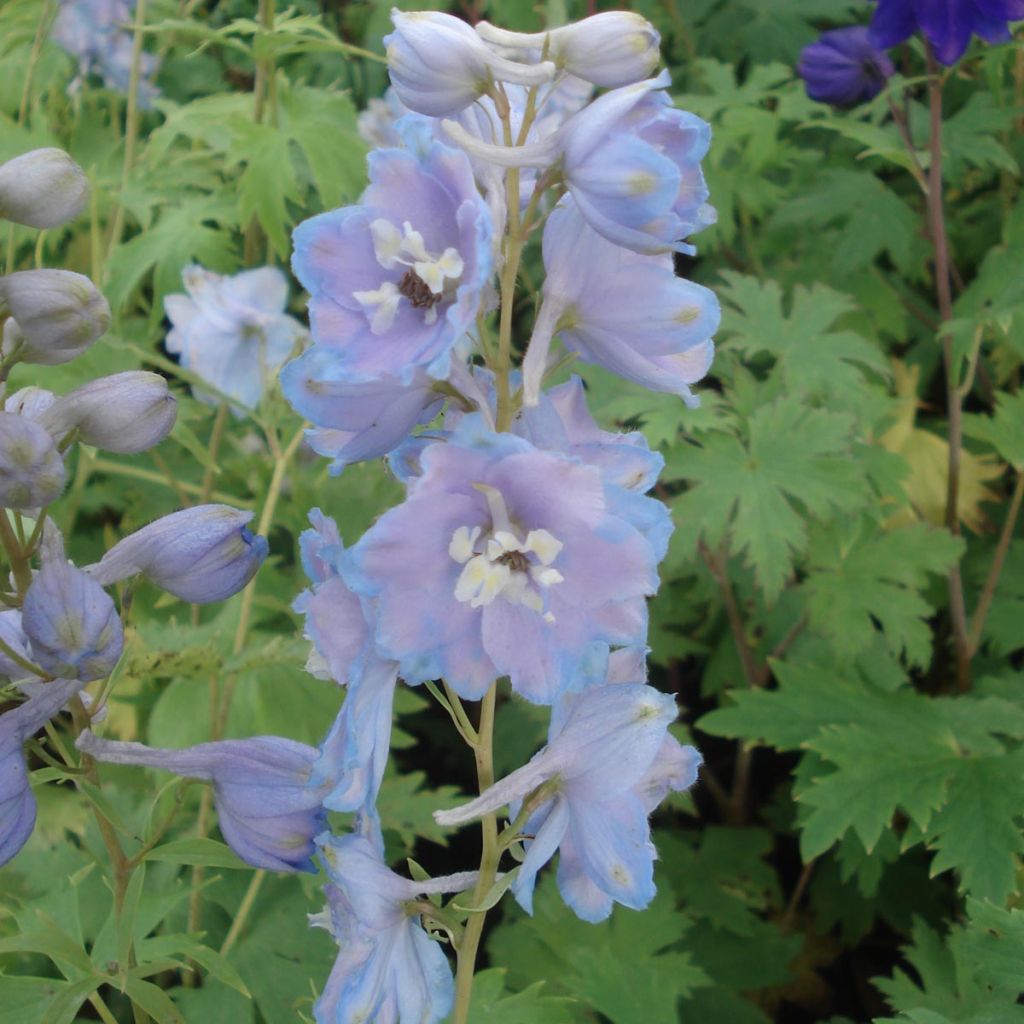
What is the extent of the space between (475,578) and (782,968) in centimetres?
183

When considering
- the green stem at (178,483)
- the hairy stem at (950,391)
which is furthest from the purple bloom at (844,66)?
the green stem at (178,483)

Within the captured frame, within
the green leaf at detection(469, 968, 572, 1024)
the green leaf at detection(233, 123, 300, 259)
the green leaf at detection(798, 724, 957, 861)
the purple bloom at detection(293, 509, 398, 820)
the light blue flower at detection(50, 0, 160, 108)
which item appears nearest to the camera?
the purple bloom at detection(293, 509, 398, 820)

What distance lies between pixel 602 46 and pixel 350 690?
64 centimetres

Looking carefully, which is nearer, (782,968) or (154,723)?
(154,723)

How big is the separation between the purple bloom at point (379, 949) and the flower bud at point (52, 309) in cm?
58

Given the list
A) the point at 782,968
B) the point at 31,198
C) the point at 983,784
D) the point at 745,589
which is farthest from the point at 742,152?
the point at 31,198

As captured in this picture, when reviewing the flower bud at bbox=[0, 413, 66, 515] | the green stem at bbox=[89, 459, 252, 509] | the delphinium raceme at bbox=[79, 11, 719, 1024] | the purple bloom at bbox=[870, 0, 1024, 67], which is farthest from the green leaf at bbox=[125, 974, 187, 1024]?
the purple bloom at bbox=[870, 0, 1024, 67]

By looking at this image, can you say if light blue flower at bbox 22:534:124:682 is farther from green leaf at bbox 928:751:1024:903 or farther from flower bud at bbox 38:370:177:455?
green leaf at bbox 928:751:1024:903

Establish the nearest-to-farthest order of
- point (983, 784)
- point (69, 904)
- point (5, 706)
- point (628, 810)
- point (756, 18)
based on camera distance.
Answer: point (628, 810)
point (5, 706)
point (69, 904)
point (983, 784)
point (756, 18)

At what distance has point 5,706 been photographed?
4.84 ft

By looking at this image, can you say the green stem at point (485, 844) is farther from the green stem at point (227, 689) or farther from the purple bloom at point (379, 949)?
the green stem at point (227, 689)

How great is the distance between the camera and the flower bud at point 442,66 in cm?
102

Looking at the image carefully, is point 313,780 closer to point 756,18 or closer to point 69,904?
point 69,904

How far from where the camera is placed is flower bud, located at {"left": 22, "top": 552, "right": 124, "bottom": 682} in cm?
111
